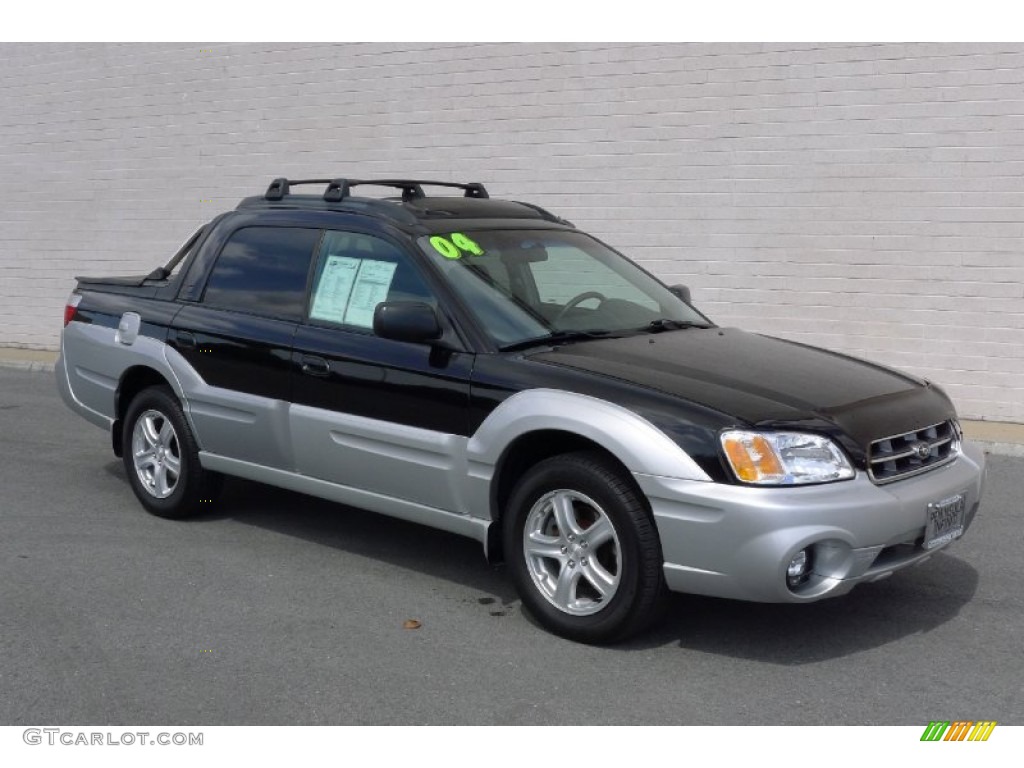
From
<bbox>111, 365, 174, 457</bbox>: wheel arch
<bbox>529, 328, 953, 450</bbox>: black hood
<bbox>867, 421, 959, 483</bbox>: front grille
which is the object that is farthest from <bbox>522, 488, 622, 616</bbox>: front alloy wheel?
<bbox>111, 365, 174, 457</bbox>: wheel arch

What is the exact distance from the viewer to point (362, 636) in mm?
5184

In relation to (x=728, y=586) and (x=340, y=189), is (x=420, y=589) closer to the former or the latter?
(x=728, y=586)

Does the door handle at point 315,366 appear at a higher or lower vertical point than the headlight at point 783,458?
lower

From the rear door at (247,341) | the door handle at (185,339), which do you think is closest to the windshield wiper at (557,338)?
the rear door at (247,341)

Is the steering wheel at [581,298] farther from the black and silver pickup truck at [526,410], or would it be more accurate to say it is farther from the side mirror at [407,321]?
the side mirror at [407,321]

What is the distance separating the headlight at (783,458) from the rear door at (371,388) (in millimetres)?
1271

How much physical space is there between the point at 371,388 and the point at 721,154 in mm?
5911

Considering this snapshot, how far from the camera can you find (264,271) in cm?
649

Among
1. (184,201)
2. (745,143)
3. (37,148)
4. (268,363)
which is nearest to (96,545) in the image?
(268,363)

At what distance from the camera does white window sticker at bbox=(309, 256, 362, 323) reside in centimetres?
608

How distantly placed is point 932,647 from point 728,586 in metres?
0.96

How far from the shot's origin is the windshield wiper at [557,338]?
550 centimetres

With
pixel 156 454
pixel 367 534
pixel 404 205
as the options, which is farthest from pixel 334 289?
pixel 156 454
